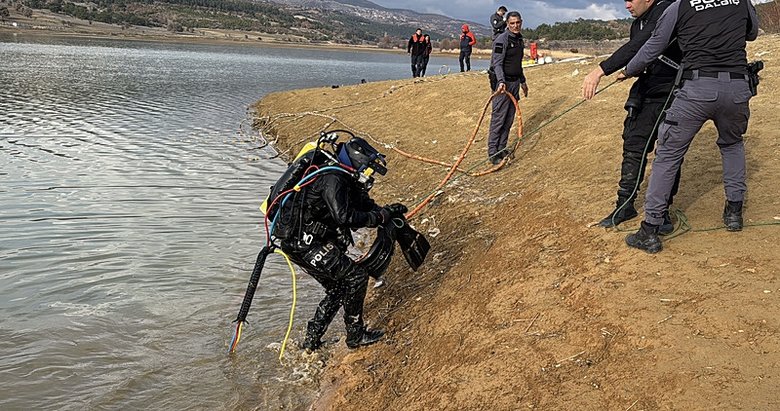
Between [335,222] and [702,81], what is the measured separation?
3.24 meters

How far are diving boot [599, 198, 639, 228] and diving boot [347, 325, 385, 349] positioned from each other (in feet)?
8.44

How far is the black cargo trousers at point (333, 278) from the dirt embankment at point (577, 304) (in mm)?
351

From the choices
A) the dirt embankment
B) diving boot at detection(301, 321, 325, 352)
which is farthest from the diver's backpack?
the dirt embankment

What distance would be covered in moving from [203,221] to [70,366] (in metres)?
4.55

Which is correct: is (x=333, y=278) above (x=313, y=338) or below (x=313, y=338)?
above

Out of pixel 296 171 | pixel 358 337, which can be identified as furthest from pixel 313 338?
pixel 296 171

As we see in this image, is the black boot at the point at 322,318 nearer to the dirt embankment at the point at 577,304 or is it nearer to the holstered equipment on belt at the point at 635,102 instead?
the dirt embankment at the point at 577,304

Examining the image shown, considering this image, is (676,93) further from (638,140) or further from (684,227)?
(684,227)

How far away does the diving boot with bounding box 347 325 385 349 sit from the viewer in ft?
18.3

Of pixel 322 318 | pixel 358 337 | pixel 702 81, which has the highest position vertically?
pixel 702 81

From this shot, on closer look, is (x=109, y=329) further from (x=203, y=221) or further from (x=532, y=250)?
(x=532, y=250)

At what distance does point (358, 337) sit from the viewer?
5.58 metres

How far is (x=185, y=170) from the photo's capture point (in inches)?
528

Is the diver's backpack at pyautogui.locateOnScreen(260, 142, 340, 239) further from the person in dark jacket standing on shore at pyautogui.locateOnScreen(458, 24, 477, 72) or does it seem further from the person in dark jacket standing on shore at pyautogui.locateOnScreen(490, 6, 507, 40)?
the person in dark jacket standing on shore at pyautogui.locateOnScreen(458, 24, 477, 72)
